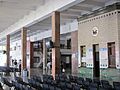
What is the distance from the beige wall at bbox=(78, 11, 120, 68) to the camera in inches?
647

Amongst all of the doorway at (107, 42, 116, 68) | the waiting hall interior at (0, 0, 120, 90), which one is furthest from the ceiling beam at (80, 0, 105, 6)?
the doorway at (107, 42, 116, 68)

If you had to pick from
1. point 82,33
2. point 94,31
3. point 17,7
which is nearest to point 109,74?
point 94,31

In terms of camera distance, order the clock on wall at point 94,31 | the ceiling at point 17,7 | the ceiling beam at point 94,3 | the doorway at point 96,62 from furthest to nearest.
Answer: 1. the doorway at point 96,62
2. the clock on wall at point 94,31
3. the ceiling at point 17,7
4. the ceiling beam at point 94,3

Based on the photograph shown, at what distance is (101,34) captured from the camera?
701 inches

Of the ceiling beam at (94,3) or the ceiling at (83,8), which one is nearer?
the ceiling beam at (94,3)

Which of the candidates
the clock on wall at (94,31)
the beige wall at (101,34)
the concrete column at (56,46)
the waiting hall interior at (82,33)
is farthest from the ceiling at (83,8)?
the concrete column at (56,46)

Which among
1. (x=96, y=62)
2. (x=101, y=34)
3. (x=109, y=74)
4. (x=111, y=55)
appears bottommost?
(x=109, y=74)

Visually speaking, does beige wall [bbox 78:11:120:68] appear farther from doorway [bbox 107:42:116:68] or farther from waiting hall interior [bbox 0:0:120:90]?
doorway [bbox 107:42:116:68]

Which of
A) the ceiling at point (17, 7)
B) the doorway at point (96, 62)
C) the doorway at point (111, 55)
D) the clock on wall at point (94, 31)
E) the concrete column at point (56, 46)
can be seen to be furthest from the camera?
the doorway at point (96, 62)

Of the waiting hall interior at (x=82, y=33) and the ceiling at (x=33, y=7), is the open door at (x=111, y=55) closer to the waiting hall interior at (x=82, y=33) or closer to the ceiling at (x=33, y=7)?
the waiting hall interior at (x=82, y=33)

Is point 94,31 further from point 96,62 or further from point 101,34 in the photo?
point 96,62

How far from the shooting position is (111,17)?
54.6ft

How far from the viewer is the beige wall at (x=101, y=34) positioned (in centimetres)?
1642

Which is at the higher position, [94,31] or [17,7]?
[17,7]
